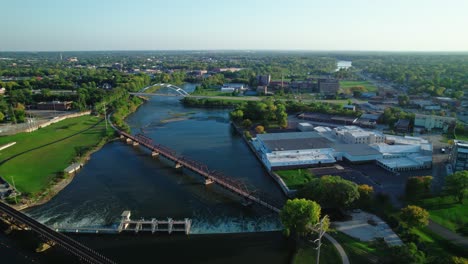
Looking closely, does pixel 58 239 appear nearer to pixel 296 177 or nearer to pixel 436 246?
pixel 296 177

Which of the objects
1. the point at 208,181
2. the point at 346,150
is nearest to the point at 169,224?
the point at 208,181

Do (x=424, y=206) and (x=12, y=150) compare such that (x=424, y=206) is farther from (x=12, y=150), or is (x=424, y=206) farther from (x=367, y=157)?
(x=12, y=150)

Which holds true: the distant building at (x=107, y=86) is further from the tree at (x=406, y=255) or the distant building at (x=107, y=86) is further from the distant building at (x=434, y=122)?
the tree at (x=406, y=255)

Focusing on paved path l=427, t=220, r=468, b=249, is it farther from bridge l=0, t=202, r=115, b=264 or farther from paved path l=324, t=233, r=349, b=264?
bridge l=0, t=202, r=115, b=264

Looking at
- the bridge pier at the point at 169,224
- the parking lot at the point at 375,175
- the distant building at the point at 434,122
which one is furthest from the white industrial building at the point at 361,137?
the bridge pier at the point at 169,224

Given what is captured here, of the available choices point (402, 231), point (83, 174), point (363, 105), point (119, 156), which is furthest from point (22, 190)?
point (363, 105)

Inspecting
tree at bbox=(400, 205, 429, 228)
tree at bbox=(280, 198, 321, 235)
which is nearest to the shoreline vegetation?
tree at bbox=(280, 198, 321, 235)
